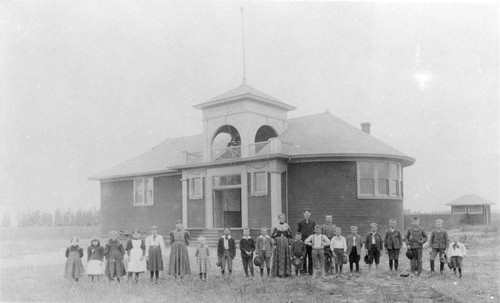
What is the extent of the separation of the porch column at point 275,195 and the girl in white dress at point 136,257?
896 cm

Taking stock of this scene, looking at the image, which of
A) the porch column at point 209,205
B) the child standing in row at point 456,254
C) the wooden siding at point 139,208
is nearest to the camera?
the child standing in row at point 456,254

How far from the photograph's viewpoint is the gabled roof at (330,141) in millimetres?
21312

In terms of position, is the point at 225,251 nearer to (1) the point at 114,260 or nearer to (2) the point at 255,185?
(1) the point at 114,260

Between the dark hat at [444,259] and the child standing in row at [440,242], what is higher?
the child standing in row at [440,242]

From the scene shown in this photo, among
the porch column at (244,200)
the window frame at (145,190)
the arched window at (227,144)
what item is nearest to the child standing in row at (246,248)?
the porch column at (244,200)

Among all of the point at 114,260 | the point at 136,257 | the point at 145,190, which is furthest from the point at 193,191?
the point at 114,260

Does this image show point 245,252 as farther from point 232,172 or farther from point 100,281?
point 232,172

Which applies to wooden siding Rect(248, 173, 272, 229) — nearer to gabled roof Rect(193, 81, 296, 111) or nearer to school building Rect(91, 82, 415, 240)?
school building Rect(91, 82, 415, 240)

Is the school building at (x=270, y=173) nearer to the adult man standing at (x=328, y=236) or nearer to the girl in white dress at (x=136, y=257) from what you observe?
the adult man standing at (x=328, y=236)

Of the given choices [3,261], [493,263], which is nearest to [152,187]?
[3,261]

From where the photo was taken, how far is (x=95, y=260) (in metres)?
12.8

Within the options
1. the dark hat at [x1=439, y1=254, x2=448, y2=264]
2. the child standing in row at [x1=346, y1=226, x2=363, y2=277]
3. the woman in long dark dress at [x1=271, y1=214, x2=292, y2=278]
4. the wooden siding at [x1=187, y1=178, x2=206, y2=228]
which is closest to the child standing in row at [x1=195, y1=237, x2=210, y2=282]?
the woman in long dark dress at [x1=271, y1=214, x2=292, y2=278]

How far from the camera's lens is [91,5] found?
13.2 m

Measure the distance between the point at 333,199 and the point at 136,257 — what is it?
33.7 ft
